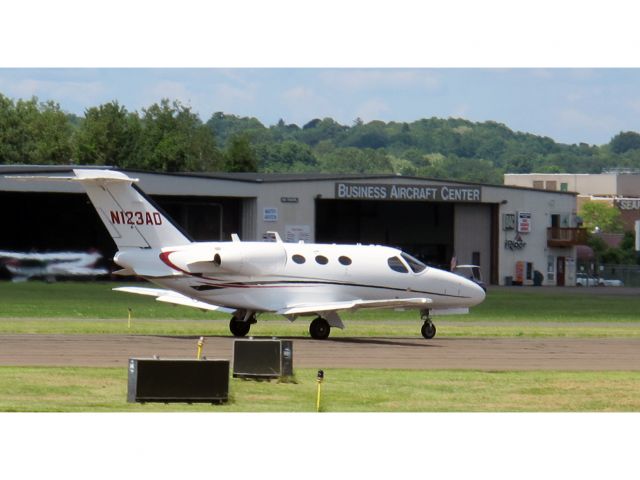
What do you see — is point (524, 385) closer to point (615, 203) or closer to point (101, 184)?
point (101, 184)

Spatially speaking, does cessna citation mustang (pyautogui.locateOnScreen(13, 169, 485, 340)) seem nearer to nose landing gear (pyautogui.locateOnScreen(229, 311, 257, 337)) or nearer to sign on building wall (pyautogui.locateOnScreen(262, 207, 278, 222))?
nose landing gear (pyautogui.locateOnScreen(229, 311, 257, 337))

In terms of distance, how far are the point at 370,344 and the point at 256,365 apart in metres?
11.7

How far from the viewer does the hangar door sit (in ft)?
326

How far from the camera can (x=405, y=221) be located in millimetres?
101688

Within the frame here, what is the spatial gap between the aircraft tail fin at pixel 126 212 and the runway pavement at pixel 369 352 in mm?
2766

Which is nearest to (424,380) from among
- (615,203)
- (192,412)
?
(192,412)

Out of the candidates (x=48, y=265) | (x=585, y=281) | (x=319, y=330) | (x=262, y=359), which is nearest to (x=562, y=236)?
(x=585, y=281)

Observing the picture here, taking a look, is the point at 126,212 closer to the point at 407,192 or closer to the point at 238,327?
the point at 238,327

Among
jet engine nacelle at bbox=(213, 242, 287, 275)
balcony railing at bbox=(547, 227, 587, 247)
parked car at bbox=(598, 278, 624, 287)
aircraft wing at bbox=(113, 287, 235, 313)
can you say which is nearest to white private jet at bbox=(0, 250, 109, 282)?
aircraft wing at bbox=(113, 287, 235, 313)

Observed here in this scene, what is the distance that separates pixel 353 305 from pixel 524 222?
6333cm

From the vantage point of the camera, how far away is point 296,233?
85562 millimetres

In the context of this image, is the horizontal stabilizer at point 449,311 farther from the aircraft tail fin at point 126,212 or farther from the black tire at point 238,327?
the aircraft tail fin at point 126,212

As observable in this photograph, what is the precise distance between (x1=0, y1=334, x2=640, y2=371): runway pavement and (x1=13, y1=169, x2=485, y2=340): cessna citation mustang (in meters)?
1.12

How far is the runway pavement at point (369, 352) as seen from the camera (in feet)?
102
